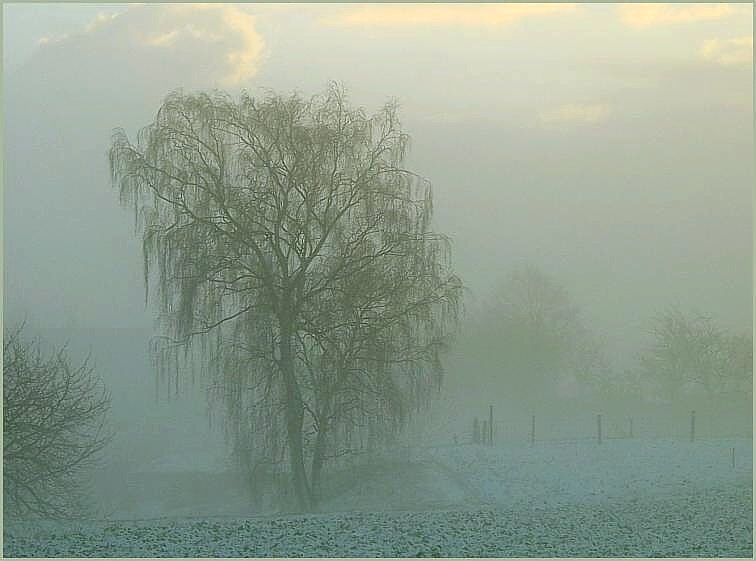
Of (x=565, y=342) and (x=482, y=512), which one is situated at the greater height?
(x=565, y=342)

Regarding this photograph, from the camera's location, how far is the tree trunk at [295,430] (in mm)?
13844

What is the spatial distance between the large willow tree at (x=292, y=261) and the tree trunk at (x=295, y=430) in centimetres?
2

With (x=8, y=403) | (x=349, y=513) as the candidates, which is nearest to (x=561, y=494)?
(x=349, y=513)

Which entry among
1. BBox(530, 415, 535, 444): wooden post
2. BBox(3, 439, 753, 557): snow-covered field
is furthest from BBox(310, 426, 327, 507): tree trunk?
BBox(530, 415, 535, 444): wooden post

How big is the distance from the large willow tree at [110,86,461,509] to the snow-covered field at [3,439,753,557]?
4.02 ft

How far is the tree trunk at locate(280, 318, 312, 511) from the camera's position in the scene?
1384 cm

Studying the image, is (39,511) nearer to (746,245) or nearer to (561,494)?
(561,494)

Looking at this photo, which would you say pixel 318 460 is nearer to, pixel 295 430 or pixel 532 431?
pixel 295 430

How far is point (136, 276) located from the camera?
14.5m

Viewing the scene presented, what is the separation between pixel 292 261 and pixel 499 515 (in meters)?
4.31

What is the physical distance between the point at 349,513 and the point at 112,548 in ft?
10.2

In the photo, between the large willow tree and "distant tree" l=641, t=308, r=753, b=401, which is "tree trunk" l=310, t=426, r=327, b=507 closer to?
the large willow tree

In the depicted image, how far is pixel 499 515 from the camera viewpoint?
1322 cm

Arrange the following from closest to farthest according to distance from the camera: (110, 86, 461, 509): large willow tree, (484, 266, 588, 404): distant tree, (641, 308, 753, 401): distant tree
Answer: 1. (110, 86, 461, 509): large willow tree
2. (641, 308, 753, 401): distant tree
3. (484, 266, 588, 404): distant tree
